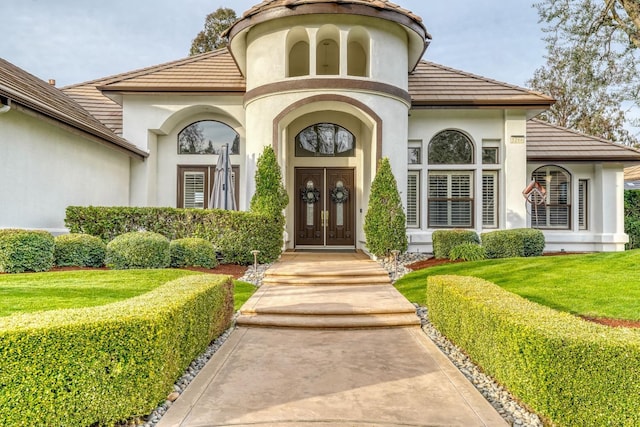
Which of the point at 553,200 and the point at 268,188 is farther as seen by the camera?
the point at 553,200

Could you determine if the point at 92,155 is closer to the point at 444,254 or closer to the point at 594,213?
the point at 444,254

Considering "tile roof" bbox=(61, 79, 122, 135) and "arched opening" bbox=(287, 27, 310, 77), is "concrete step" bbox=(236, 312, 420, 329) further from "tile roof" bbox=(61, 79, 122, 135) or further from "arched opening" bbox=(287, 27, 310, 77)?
"tile roof" bbox=(61, 79, 122, 135)

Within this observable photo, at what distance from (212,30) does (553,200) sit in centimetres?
2856

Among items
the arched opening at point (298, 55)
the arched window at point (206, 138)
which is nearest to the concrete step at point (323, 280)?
the arched opening at point (298, 55)

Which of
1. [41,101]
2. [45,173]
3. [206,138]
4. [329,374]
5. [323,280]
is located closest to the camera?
[329,374]

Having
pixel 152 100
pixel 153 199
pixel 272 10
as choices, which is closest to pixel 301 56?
pixel 272 10

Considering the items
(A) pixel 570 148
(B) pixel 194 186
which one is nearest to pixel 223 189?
(B) pixel 194 186

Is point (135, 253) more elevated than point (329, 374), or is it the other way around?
point (135, 253)

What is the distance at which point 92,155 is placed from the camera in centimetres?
1286

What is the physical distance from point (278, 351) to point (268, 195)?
261 inches

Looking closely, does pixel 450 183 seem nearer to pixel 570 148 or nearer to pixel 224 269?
pixel 570 148

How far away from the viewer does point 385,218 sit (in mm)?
11898

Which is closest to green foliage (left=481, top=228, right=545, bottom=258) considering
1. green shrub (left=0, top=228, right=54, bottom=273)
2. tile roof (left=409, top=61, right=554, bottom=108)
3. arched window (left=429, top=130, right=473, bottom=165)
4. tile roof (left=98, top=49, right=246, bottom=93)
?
arched window (left=429, top=130, right=473, bottom=165)

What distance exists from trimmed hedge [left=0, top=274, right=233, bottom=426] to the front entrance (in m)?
10.9
